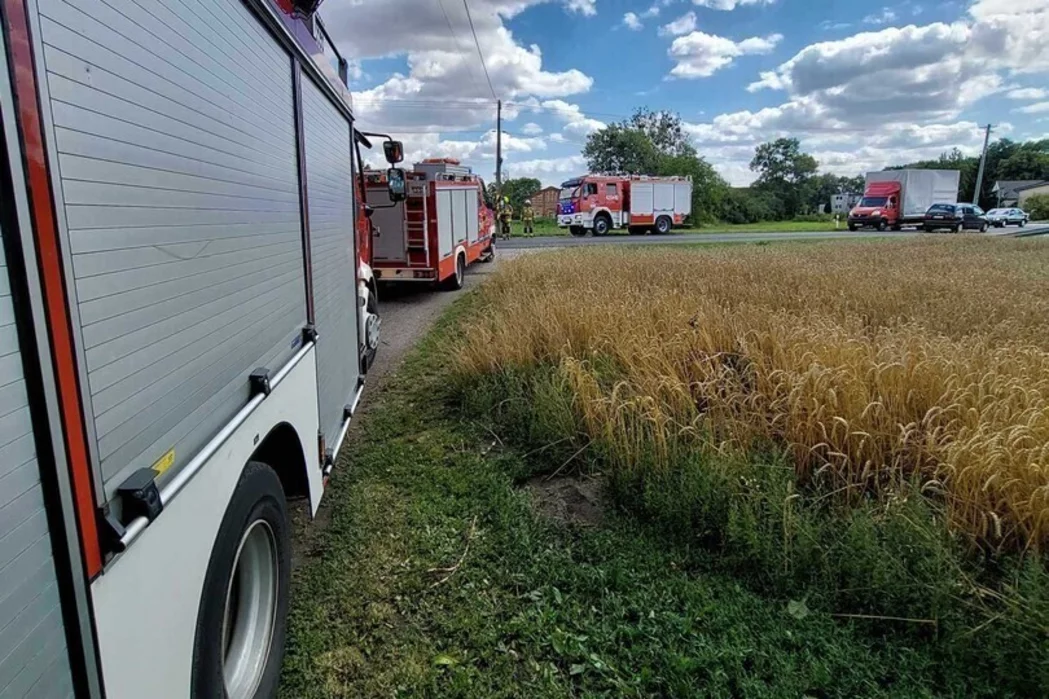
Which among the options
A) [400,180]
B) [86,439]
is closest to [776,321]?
[400,180]

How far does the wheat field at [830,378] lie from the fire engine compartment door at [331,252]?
1.43 metres

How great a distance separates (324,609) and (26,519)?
2.05 metres

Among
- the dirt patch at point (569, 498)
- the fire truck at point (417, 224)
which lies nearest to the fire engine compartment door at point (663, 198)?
the fire truck at point (417, 224)

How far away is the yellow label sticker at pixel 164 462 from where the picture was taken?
1484mm

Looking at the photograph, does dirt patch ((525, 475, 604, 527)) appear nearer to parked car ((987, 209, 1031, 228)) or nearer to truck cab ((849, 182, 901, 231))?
truck cab ((849, 182, 901, 231))

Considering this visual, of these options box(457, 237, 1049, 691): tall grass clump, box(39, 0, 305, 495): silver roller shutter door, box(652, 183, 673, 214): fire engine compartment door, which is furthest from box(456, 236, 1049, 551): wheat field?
box(652, 183, 673, 214): fire engine compartment door

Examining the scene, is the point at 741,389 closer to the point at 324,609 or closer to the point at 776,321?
the point at 776,321

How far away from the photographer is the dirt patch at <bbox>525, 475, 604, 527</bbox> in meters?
3.59

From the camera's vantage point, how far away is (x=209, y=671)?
5.73ft

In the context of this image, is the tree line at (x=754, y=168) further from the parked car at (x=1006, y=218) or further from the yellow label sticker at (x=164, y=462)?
the yellow label sticker at (x=164, y=462)

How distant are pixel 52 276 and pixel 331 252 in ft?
9.65

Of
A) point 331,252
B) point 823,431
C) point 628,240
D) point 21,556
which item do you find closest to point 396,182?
point 331,252

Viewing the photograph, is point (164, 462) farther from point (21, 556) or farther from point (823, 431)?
point (823, 431)

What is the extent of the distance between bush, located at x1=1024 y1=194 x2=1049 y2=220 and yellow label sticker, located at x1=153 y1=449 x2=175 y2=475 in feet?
230
